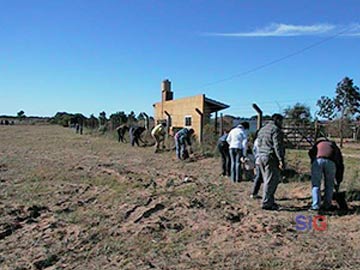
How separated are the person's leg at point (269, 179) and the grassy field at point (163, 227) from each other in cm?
22

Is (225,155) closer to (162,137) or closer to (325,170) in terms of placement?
(325,170)

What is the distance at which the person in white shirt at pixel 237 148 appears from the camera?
31.0ft

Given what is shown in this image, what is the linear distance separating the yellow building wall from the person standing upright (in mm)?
11651

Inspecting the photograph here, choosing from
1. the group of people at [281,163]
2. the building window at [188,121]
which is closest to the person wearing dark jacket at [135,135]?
the building window at [188,121]

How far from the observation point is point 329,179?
21.9ft

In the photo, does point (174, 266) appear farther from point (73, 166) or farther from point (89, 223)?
point (73, 166)

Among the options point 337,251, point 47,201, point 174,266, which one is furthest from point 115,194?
point 337,251

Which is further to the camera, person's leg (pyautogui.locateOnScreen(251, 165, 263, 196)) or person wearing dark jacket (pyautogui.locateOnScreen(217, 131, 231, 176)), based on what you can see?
person wearing dark jacket (pyautogui.locateOnScreen(217, 131, 231, 176))

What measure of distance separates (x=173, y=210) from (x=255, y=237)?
5.83ft

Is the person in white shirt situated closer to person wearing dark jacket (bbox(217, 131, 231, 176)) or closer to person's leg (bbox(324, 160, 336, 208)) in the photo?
person wearing dark jacket (bbox(217, 131, 231, 176))

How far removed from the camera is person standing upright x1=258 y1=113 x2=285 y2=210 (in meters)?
6.76

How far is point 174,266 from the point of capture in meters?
4.45

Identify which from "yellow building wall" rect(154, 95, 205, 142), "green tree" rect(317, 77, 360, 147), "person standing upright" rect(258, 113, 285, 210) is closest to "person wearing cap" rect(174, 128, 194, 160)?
"yellow building wall" rect(154, 95, 205, 142)

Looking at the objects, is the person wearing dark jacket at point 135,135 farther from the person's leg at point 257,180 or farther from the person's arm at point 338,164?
the person's arm at point 338,164
